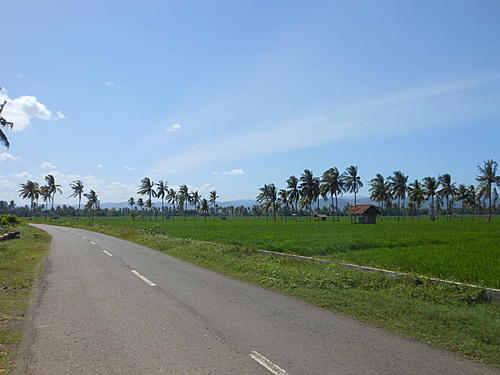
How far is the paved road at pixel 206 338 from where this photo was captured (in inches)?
183

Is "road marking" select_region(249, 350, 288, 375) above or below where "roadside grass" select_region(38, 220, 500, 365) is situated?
above

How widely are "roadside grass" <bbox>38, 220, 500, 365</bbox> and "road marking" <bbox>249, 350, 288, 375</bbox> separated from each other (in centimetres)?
284

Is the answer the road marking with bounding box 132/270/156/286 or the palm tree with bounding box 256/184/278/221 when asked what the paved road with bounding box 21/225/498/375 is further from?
the palm tree with bounding box 256/184/278/221

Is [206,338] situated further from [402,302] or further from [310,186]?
[310,186]

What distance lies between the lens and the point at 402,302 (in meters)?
8.17

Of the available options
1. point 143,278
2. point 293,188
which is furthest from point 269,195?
point 143,278

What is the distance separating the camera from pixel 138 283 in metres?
10.4

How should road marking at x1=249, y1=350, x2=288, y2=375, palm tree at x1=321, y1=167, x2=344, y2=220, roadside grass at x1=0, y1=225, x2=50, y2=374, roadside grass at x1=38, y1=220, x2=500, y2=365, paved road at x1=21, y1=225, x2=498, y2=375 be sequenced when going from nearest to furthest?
road marking at x1=249, y1=350, x2=288, y2=375 → paved road at x1=21, y1=225, x2=498, y2=375 → roadside grass at x1=0, y1=225, x2=50, y2=374 → roadside grass at x1=38, y1=220, x2=500, y2=365 → palm tree at x1=321, y1=167, x2=344, y2=220

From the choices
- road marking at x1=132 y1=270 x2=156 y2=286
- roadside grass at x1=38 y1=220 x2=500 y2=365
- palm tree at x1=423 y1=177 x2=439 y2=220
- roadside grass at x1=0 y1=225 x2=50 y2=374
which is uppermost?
palm tree at x1=423 y1=177 x2=439 y2=220

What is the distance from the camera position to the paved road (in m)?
4.64

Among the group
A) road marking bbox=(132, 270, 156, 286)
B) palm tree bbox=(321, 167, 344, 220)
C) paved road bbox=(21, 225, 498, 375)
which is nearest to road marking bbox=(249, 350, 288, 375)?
paved road bbox=(21, 225, 498, 375)

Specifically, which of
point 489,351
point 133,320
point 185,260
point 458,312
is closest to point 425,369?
point 489,351

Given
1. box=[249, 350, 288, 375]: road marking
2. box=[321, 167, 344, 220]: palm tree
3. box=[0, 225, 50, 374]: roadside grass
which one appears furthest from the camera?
box=[321, 167, 344, 220]: palm tree

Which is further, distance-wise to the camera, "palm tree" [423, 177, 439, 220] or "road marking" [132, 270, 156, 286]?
"palm tree" [423, 177, 439, 220]
